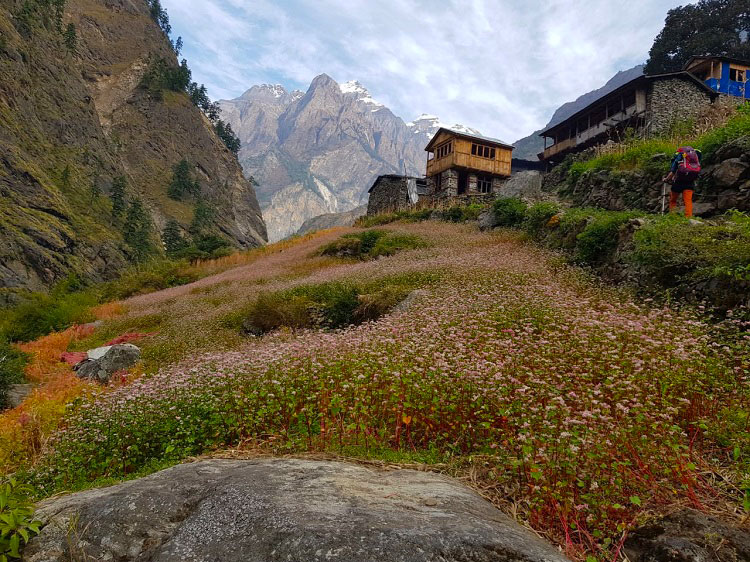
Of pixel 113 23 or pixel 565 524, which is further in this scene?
pixel 113 23

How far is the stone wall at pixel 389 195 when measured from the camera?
36.0 meters

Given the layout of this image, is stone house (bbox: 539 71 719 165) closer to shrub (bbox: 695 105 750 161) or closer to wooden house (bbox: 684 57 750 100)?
wooden house (bbox: 684 57 750 100)

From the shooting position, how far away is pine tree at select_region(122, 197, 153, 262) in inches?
1357

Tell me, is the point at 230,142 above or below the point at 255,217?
above

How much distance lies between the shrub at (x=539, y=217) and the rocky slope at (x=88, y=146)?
82.1 ft

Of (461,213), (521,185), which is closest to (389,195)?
(521,185)

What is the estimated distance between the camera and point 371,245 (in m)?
20.9

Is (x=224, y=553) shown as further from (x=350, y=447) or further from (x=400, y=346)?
(x=400, y=346)

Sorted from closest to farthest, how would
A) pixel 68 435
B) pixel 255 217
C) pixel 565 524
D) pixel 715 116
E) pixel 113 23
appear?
pixel 565 524 < pixel 68 435 < pixel 715 116 < pixel 113 23 < pixel 255 217

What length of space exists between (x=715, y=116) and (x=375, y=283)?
17902 millimetres

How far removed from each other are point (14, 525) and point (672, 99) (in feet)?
116

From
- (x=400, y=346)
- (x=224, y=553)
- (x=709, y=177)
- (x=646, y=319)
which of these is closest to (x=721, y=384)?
(x=646, y=319)

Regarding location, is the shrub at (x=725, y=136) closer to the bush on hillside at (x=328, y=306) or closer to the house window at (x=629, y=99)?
the bush on hillside at (x=328, y=306)

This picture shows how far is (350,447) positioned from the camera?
3.86 meters
